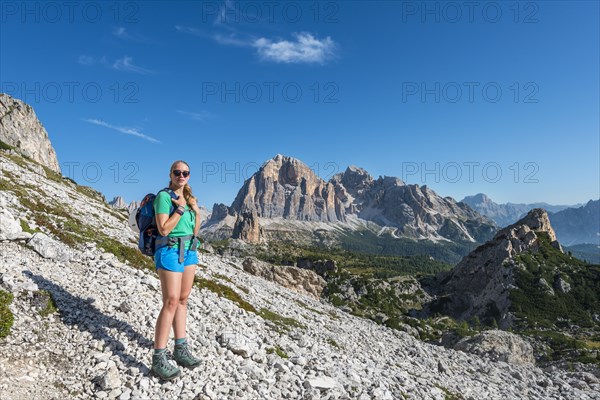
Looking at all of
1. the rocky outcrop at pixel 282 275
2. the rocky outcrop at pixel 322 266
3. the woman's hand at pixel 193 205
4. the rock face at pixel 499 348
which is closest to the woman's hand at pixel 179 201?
the woman's hand at pixel 193 205

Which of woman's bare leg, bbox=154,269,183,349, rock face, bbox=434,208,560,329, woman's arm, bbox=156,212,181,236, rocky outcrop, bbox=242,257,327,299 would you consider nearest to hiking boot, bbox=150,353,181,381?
woman's bare leg, bbox=154,269,183,349

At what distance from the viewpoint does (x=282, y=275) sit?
61719mm

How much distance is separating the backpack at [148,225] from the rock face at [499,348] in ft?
128

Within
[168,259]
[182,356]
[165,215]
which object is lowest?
[182,356]

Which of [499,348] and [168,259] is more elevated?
[168,259]

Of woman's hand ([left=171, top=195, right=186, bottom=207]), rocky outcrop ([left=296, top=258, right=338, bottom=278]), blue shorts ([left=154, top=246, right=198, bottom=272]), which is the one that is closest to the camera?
blue shorts ([left=154, top=246, right=198, bottom=272])

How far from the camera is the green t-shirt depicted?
338 inches

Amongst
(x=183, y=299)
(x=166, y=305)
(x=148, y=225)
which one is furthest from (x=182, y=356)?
(x=148, y=225)

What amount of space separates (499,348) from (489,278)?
98.3m

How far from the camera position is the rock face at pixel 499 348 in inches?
1480

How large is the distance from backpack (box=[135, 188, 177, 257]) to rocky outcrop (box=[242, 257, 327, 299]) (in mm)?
49492

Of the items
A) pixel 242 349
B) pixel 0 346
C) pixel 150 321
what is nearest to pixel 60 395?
pixel 0 346

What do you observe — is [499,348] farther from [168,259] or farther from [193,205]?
[168,259]

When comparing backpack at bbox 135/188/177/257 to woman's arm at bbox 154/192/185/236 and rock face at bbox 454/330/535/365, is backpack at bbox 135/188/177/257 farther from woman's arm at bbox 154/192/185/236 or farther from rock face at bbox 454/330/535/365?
rock face at bbox 454/330/535/365
